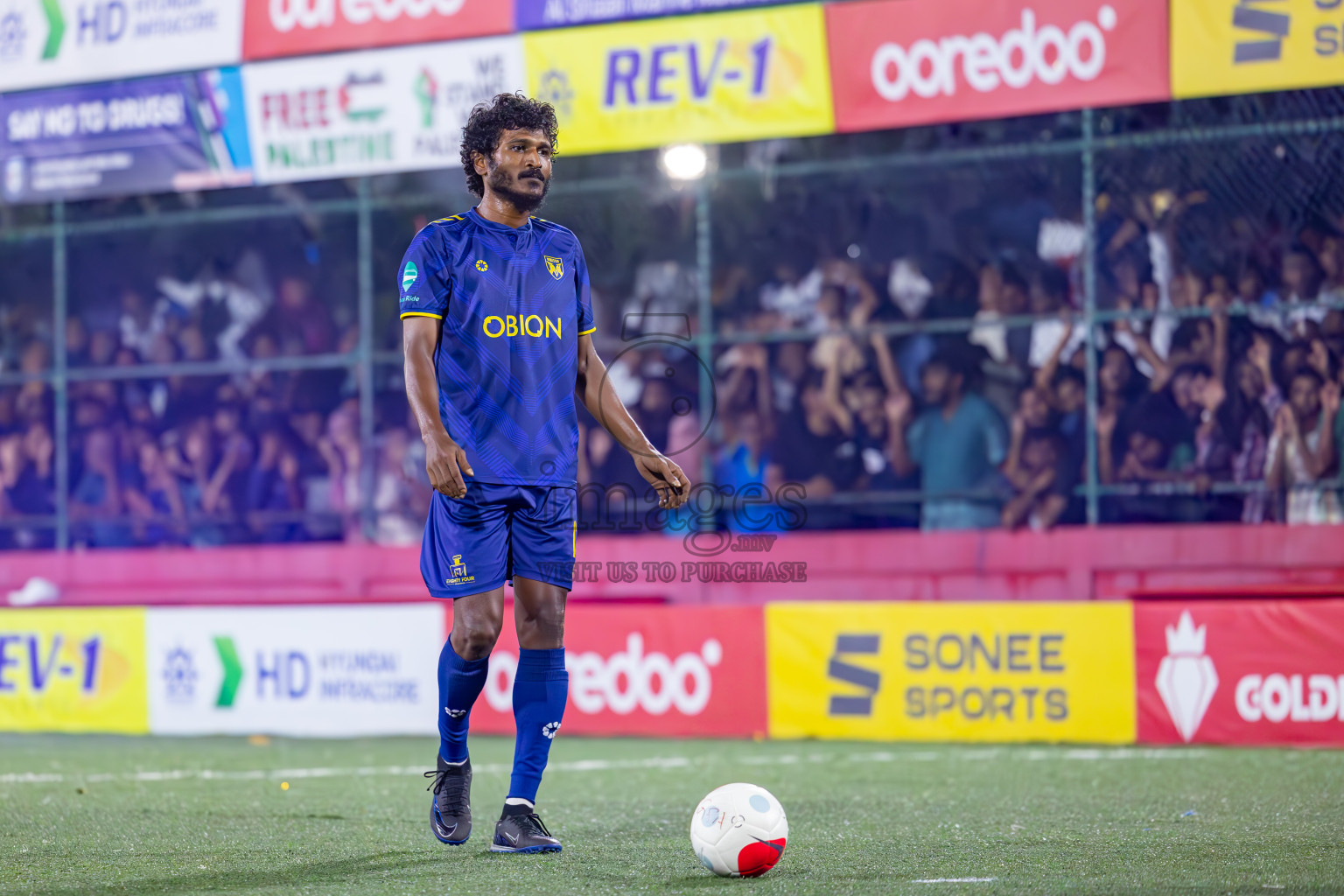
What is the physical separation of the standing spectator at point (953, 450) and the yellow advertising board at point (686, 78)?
179cm

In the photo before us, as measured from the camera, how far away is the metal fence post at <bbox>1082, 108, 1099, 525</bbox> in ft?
32.3

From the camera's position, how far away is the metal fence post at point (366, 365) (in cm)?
1134

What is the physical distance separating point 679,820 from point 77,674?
5997 millimetres

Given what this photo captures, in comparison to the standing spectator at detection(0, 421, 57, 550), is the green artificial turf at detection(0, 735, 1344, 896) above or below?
below

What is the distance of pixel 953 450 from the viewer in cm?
1050

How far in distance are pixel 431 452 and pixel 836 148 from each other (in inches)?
284

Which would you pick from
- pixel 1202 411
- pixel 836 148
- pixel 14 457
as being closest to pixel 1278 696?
pixel 1202 411

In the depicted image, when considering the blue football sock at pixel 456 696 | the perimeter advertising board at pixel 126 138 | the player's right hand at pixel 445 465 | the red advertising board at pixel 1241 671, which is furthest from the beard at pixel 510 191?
the perimeter advertising board at pixel 126 138

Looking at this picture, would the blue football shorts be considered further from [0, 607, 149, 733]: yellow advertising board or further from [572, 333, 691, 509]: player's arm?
[0, 607, 149, 733]: yellow advertising board

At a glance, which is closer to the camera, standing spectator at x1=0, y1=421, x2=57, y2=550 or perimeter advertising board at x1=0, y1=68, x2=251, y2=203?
perimeter advertising board at x1=0, y1=68, x2=251, y2=203

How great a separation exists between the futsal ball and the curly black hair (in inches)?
78.5

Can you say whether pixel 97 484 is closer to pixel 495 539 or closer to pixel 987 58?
pixel 987 58

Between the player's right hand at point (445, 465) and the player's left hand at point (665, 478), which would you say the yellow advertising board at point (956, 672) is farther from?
the player's right hand at point (445, 465)

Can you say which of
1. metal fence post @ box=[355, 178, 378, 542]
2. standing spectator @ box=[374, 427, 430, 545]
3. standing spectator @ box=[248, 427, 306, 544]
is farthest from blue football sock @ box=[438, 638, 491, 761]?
standing spectator @ box=[248, 427, 306, 544]
